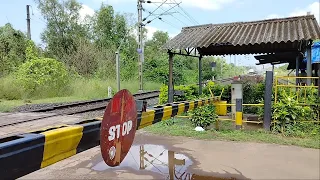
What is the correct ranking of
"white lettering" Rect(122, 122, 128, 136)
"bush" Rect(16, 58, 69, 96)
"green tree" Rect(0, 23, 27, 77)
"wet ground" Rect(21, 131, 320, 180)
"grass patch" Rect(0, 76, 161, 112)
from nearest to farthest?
"white lettering" Rect(122, 122, 128, 136)
"wet ground" Rect(21, 131, 320, 180)
"grass patch" Rect(0, 76, 161, 112)
"bush" Rect(16, 58, 69, 96)
"green tree" Rect(0, 23, 27, 77)

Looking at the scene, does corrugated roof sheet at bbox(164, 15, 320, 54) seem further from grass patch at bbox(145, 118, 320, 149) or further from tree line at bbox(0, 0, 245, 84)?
tree line at bbox(0, 0, 245, 84)

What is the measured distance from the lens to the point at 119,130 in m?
2.02

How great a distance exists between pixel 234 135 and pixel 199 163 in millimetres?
2116

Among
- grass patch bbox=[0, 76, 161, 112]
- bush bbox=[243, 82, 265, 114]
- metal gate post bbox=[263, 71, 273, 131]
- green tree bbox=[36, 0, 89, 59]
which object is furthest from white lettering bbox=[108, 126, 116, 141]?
green tree bbox=[36, 0, 89, 59]

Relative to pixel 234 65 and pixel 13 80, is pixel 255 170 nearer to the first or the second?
pixel 13 80

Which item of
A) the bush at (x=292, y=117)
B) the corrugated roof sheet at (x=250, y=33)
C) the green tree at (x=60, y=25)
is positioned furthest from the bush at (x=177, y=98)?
the green tree at (x=60, y=25)

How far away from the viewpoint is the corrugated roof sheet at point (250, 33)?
25.8ft

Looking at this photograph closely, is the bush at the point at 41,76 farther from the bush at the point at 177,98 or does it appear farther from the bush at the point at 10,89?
the bush at the point at 177,98

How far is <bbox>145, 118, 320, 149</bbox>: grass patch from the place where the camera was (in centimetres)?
571

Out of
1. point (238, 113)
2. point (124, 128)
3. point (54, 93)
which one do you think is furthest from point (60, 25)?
point (124, 128)

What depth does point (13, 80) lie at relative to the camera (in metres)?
15.9

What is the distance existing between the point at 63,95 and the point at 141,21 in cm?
706

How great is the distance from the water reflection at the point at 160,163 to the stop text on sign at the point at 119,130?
1851 millimetres

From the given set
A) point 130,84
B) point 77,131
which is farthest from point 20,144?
point 130,84
